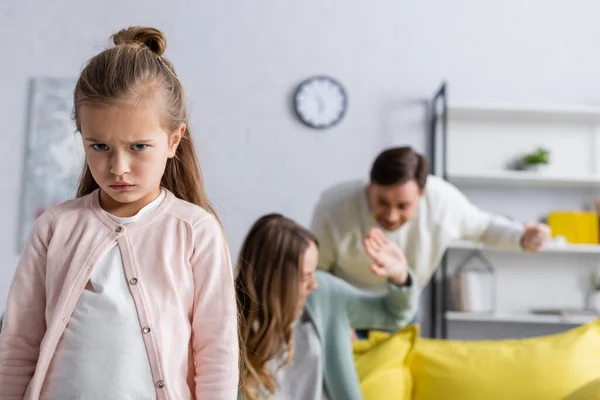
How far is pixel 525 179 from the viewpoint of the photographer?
3.70m

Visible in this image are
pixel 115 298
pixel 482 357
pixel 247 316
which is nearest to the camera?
pixel 115 298

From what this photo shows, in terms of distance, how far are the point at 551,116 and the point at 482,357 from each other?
1.85m

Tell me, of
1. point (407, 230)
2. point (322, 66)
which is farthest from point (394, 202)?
point (322, 66)

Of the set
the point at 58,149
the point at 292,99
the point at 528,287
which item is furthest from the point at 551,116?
the point at 58,149

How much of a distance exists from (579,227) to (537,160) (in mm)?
376

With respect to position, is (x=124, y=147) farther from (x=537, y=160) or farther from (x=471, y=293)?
(x=537, y=160)

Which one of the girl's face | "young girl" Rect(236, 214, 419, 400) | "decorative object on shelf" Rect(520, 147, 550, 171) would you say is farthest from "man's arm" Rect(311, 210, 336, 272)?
the girl's face

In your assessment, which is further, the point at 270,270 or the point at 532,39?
the point at 532,39

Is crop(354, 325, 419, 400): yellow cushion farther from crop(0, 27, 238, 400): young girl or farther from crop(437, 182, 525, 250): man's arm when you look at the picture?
crop(0, 27, 238, 400): young girl

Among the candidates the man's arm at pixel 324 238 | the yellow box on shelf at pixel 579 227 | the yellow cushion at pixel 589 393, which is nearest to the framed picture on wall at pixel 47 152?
the man's arm at pixel 324 238

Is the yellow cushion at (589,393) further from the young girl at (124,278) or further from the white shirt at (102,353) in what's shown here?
the white shirt at (102,353)

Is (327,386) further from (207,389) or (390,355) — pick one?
(207,389)

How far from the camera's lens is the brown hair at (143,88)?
1.07 m

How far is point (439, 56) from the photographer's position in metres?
3.96
